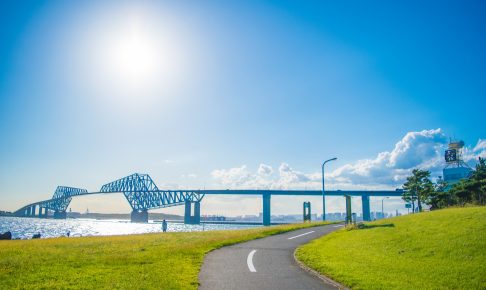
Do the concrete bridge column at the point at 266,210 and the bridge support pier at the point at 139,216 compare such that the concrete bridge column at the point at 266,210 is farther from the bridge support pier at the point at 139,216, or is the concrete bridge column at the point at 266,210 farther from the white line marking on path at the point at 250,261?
the white line marking on path at the point at 250,261

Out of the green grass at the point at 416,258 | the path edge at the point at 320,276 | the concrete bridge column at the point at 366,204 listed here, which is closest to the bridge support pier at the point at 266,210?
the concrete bridge column at the point at 366,204

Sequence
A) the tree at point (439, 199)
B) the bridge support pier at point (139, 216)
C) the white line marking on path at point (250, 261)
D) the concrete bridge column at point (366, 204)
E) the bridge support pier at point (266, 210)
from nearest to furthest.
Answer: the white line marking on path at point (250, 261), the tree at point (439, 199), the concrete bridge column at point (366, 204), the bridge support pier at point (266, 210), the bridge support pier at point (139, 216)

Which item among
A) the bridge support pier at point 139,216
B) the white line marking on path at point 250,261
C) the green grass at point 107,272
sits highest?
the green grass at point 107,272

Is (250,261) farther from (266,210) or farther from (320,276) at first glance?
(266,210)

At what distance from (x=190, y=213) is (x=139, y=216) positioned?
1369 inches

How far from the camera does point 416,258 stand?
41.7 ft

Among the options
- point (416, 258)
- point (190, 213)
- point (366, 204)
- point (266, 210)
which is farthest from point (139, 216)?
point (416, 258)

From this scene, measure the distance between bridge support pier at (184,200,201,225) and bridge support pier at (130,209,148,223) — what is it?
98.2ft

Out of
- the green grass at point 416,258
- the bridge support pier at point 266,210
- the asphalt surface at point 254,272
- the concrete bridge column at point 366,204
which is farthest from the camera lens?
the bridge support pier at point 266,210

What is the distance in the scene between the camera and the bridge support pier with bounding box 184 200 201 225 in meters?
161

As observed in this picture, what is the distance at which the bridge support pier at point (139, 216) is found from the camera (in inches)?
6929

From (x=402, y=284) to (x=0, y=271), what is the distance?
43.9ft

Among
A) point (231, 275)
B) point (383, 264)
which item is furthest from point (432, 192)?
point (231, 275)

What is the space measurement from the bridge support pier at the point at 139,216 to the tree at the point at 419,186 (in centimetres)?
15279
